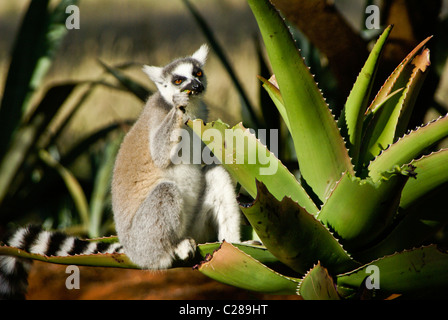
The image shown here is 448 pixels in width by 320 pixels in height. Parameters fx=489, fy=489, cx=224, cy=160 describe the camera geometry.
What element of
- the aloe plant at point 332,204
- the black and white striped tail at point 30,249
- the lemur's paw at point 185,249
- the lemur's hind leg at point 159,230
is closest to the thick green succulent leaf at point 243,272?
the aloe plant at point 332,204

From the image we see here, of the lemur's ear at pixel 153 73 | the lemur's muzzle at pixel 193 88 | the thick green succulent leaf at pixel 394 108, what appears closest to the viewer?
the thick green succulent leaf at pixel 394 108

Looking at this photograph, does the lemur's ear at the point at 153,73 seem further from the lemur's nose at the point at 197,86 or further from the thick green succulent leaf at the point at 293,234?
the thick green succulent leaf at the point at 293,234

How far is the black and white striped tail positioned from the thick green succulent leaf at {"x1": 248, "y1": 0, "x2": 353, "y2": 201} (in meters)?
0.72

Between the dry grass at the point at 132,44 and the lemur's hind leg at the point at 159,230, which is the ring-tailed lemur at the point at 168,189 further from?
the dry grass at the point at 132,44

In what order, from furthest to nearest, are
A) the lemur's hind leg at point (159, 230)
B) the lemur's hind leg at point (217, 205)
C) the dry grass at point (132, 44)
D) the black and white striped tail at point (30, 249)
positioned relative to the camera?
the dry grass at point (132, 44)
the lemur's hind leg at point (217, 205)
the lemur's hind leg at point (159, 230)
the black and white striped tail at point (30, 249)

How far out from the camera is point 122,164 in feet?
6.00

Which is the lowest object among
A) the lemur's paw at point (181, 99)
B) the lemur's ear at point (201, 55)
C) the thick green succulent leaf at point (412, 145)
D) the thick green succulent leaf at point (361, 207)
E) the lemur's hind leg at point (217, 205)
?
the thick green succulent leaf at point (361, 207)

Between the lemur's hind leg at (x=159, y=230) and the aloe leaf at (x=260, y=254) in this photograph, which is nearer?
the aloe leaf at (x=260, y=254)

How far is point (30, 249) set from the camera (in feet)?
5.00

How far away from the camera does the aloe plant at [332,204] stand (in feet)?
3.20

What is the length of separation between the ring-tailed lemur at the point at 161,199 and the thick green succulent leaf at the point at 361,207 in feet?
1.60

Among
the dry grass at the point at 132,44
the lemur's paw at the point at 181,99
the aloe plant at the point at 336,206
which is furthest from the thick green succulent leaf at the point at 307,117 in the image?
the dry grass at the point at 132,44

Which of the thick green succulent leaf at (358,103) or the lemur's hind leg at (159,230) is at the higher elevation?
the thick green succulent leaf at (358,103)

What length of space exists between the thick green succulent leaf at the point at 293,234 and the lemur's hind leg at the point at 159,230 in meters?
0.53
